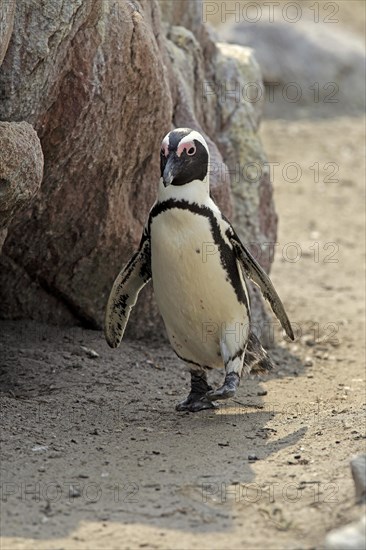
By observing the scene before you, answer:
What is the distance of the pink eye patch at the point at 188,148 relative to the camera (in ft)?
17.2

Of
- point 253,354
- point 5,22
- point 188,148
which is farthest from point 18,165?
point 253,354

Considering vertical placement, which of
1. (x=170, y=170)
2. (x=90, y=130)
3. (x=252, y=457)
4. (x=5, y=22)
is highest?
(x=5, y=22)

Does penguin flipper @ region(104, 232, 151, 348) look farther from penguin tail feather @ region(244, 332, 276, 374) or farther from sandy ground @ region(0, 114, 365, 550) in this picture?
penguin tail feather @ region(244, 332, 276, 374)

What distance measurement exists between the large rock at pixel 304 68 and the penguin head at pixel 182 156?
1042 cm

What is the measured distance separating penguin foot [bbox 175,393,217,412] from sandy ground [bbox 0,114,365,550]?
0.04 metres

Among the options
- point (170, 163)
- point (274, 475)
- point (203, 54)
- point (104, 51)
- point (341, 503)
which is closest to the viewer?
point (341, 503)

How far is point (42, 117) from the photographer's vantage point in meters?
5.40

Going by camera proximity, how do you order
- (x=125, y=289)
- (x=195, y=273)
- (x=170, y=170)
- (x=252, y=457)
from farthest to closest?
1. (x=125, y=289)
2. (x=195, y=273)
3. (x=170, y=170)
4. (x=252, y=457)

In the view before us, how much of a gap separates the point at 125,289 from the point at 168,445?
1138 mm

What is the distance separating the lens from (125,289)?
5816 millimetres

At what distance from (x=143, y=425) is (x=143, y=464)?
0.71 meters

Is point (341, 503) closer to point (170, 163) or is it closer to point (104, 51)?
point (170, 163)

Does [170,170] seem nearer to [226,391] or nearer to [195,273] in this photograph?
[195,273]

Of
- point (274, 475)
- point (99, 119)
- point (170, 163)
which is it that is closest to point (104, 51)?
point (99, 119)
